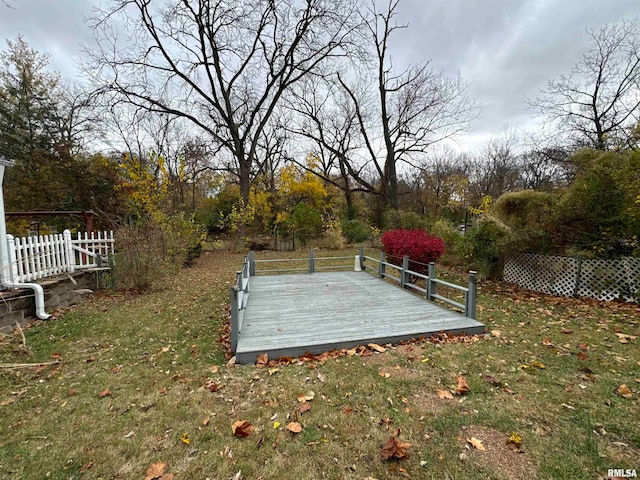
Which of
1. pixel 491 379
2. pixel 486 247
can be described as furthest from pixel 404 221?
pixel 491 379

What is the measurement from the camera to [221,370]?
321 cm

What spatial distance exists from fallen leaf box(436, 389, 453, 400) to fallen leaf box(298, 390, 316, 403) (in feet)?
3.98

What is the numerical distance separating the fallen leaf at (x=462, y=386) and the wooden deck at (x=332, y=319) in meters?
1.08

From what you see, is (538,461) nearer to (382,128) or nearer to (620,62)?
(382,128)

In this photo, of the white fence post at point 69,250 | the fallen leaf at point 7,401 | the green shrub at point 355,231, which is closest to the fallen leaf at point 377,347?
the fallen leaf at point 7,401

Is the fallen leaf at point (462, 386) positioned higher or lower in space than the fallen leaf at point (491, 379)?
higher

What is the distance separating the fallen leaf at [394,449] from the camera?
1.91 m

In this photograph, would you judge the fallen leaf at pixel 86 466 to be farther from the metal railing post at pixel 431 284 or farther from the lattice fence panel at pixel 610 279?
the lattice fence panel at pixel 610 279

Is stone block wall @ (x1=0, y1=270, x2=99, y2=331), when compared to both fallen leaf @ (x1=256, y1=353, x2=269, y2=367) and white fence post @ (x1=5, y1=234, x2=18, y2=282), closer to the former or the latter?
white fence post @ (x1=5, y1=234, x2=18, y2=282)

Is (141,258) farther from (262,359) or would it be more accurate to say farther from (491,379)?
(491,379)

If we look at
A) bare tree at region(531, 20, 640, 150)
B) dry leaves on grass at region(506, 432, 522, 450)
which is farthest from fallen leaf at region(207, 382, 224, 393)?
bare tree at region(531, 20, 640, 150)

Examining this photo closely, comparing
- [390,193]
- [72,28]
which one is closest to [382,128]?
[390,193]

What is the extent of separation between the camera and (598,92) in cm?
1424

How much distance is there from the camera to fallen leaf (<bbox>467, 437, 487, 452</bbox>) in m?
1.97
